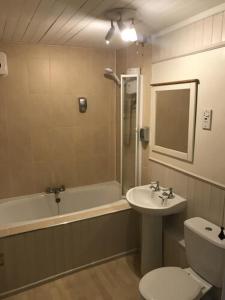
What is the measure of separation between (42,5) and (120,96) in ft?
5.36

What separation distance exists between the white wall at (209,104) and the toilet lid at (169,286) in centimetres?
72

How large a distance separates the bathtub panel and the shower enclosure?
55cm

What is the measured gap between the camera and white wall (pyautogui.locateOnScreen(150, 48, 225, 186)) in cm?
176

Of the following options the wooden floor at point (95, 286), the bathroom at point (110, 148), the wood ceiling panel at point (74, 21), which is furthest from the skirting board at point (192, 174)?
the wood ceiling panel at point (74, 21)

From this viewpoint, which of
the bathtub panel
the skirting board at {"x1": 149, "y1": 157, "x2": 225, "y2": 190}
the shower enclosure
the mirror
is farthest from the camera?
the shower enclosure

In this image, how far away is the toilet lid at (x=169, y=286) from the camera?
160 cm

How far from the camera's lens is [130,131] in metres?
2.95

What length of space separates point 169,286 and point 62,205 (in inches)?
72.0

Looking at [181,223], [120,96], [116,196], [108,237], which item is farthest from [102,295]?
[120,96]

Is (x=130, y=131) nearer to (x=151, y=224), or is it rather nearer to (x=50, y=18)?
(x=151, y=224)

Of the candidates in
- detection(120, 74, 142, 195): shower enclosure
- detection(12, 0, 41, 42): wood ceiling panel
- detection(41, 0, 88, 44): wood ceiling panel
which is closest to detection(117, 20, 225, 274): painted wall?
detection(120, 74, 142, 195): shower enclosure

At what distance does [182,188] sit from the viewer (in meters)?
2.20

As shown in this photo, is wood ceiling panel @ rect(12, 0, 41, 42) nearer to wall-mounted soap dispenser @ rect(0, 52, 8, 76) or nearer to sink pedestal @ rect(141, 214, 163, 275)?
wall-mounted soap dispenser @ rect(0, 52, 8, 76)

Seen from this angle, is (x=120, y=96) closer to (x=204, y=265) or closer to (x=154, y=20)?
(x=154, y=20)
